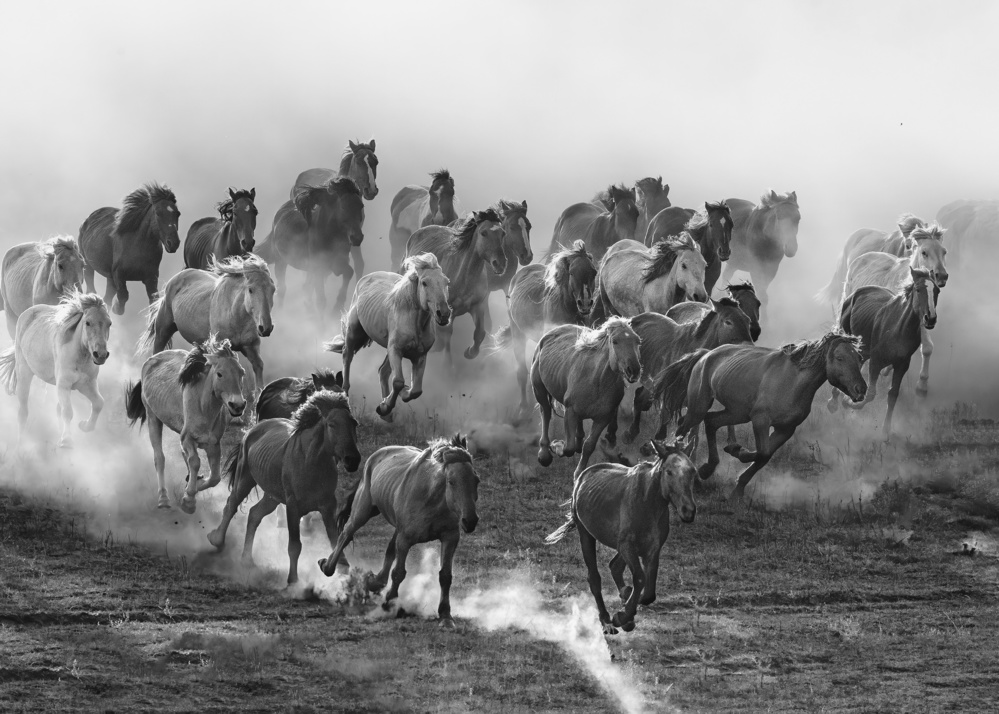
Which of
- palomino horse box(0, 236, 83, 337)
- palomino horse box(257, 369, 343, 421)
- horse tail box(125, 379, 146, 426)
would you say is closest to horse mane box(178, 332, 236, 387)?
palomino horse box(257, 369, 343, 421)

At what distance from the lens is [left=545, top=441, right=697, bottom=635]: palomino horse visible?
12.6 meters

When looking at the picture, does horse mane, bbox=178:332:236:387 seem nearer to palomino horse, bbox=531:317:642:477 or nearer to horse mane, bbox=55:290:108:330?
horse mane, bbox=55:290:108:330

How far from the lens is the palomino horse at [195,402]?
16.0m

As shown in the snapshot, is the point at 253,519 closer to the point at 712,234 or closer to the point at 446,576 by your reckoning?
the point at 446,576

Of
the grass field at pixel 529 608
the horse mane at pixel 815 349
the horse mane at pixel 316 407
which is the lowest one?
the grass field at pixel 529 608

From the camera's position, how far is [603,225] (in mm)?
24453

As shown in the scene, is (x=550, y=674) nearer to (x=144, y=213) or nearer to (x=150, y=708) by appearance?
(x=150, y=708)

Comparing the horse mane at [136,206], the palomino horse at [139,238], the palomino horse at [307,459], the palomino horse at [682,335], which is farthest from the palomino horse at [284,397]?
the horse mane at [136,206]

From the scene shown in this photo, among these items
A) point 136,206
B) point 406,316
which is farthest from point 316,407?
point 136,206

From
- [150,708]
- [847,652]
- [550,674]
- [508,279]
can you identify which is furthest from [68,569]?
[508,279]

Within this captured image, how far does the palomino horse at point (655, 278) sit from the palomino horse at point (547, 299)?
0.39 m

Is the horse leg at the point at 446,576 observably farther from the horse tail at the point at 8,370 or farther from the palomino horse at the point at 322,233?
the palomino horse at the point at 322,233

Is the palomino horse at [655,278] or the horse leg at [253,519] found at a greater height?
the palomino horse at [655,278]

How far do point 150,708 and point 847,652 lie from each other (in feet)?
19.0
